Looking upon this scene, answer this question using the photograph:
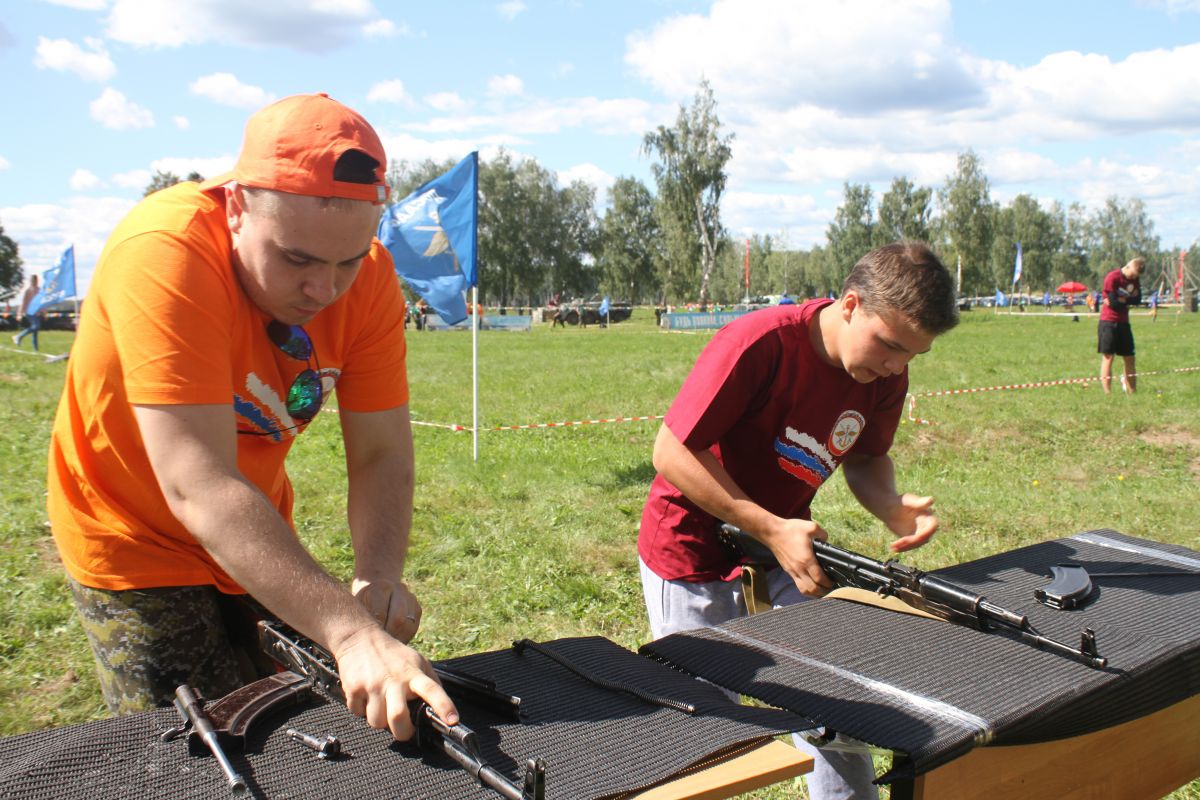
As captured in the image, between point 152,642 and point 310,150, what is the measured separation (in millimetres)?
1062

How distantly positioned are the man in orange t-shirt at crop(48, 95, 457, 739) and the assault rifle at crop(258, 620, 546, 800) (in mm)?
45

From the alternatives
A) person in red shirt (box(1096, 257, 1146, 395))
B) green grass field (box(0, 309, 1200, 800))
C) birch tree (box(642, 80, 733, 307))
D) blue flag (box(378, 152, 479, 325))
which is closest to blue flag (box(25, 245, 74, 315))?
green grass field (box(0, 309, 1200, 800))

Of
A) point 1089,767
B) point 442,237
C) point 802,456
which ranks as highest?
point 442,237

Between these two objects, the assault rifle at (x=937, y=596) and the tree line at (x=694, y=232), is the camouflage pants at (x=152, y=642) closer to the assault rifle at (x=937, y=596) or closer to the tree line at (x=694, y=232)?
the assault rifle at (x=937, y=596)

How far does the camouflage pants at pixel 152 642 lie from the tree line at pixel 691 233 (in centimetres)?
4889

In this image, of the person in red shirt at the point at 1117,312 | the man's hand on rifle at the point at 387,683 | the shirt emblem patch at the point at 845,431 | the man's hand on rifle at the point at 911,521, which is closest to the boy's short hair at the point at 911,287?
the shirt emblem patch at the point at 845,431

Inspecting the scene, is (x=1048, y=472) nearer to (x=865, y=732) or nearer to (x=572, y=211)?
(x=865, y=732)

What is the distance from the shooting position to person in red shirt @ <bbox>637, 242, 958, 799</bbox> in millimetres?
2447

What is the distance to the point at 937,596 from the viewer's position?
2.10 metres

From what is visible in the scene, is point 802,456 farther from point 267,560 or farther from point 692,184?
point 692,184

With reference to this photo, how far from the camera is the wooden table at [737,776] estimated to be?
1.32 m

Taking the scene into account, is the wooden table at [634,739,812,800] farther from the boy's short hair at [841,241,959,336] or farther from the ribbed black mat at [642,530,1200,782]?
the boy's short hair at [841,241,959,336]

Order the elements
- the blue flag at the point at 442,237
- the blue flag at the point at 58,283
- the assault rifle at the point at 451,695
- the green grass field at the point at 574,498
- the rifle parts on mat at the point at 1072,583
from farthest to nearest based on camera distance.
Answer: the blue flag at the point at 58,283
the blue flag at the point at 442,237
the green grass field at the point at 574,498
the rifle parts on mat at the point at 1072,583
the assault rifle at the point at 451,695

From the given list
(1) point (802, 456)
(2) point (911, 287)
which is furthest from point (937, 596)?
(2) point (911, 287)
